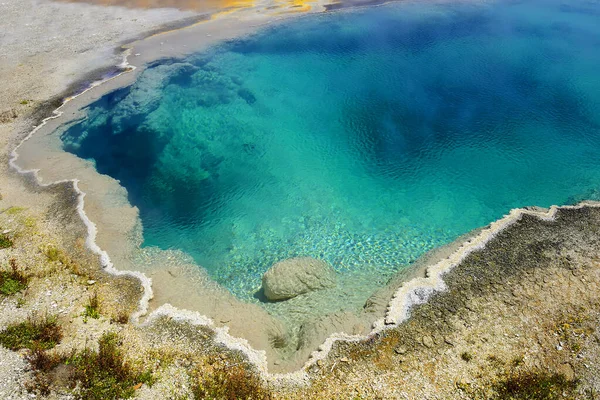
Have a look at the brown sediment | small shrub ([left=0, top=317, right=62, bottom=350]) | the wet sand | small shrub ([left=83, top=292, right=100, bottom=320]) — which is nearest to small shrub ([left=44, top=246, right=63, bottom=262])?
the wet sand

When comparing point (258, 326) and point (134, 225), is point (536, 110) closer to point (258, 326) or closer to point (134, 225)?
point (258, 326)

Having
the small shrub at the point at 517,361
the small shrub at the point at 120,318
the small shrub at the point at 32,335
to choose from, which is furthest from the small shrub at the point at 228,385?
the small shrub at the point at 517,361

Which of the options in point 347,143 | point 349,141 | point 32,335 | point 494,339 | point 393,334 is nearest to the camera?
point 32,335

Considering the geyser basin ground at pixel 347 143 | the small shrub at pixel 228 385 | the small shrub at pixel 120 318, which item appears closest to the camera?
the small shrub at pixel 228 385

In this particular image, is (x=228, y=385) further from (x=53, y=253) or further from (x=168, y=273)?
(x=53, y=253)

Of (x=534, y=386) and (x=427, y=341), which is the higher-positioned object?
(x=427, y=341)

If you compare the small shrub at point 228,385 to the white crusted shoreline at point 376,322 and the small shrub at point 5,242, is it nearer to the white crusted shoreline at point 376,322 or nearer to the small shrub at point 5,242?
the white crusted shoreline at point 376,322

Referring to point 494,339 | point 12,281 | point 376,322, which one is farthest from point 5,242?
point 494,339
